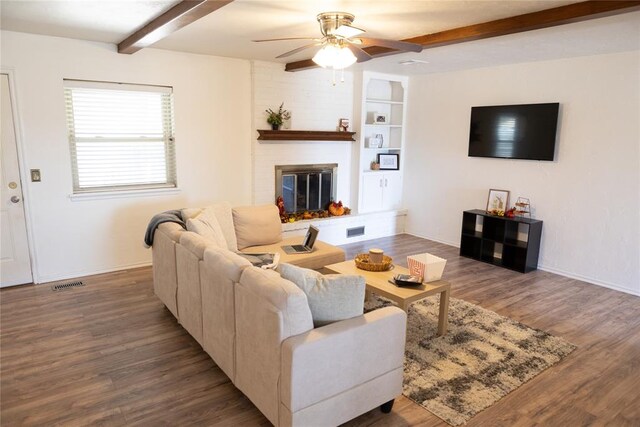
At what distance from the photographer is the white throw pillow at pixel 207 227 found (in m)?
3.44

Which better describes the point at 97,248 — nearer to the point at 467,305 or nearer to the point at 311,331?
the point at 311,331

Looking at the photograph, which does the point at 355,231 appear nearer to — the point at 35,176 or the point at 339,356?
the point at 35,176

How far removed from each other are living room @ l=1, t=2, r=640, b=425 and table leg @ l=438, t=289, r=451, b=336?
931 mm

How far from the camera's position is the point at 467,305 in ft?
13.3

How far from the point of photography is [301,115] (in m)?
5.98

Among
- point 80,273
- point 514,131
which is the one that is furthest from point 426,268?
point 80,273

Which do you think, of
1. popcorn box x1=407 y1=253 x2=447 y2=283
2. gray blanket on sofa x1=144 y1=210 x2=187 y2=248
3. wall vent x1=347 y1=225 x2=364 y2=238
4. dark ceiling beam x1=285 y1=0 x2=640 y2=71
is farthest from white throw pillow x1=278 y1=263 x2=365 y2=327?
wall vent x1=347 y1=225 x2=364 y2=238

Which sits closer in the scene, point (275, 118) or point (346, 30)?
point (346, 30)

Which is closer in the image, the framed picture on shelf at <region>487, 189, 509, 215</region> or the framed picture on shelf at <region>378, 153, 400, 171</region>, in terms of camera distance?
the framed picture on shelf at <region>487, 189, 509, 215</region>

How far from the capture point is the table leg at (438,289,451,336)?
335cm

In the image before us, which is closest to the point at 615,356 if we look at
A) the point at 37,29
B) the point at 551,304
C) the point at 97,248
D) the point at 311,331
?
the point at 551,304

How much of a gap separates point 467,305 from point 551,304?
34.5 inches

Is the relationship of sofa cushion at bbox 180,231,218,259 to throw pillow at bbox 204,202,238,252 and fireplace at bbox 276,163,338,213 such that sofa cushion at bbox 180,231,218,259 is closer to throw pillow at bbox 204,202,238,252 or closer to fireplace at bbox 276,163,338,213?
throw pillow at bbox 204,202,238,252

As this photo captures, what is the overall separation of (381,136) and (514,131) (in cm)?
Result: 213
